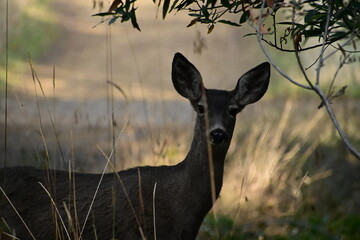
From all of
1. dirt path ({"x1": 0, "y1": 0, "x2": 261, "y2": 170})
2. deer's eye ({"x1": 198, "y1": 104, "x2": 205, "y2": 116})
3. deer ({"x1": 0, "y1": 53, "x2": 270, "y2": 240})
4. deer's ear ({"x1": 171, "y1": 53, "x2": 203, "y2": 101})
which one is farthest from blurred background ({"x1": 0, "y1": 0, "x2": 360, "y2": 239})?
deer's eye ({"x1": 198, "y1": 104, "x2": 205, "y2": 116})

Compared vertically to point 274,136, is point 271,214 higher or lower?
lower

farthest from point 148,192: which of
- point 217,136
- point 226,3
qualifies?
point 226,3

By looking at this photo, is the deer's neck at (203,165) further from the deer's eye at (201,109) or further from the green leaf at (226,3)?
the green leaf at (226,3)

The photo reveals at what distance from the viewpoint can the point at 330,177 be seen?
1072cm

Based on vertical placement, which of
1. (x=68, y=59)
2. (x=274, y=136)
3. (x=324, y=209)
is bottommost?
(x=324, y=209)

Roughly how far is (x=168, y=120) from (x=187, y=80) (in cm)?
562

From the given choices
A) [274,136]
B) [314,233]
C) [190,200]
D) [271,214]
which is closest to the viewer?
[190,200]

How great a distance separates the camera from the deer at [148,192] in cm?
609

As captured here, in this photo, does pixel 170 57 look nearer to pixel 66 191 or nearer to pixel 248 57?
pixel 248 57

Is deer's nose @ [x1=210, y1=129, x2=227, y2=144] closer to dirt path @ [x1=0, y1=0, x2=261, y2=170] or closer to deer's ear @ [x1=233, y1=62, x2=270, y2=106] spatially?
deer's ear @ [x1=233, y1=62, x2=270, y2=106]

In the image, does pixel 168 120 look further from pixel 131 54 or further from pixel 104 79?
pixel 131 54

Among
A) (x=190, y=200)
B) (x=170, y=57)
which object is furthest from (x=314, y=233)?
(x=170, y=57)

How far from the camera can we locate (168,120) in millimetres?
12062

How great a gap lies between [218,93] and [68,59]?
34.8 ft
